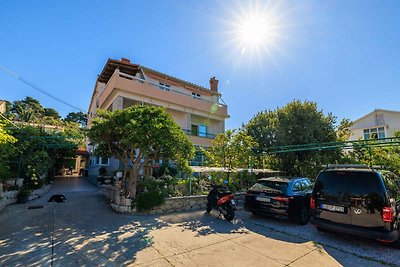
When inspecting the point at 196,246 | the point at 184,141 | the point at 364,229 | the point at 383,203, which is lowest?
the point at 196,246

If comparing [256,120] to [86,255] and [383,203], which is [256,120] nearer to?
[383,203]

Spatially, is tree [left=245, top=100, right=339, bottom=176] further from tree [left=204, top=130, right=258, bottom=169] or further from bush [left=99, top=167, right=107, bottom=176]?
bush [left=99, top=167, right=107, bottom=176]

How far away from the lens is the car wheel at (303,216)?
23.1 feet

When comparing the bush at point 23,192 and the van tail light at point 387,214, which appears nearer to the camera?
the van tail light at point 387,214

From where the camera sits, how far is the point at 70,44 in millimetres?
11320

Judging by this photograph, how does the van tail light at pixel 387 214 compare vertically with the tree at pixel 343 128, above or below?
below

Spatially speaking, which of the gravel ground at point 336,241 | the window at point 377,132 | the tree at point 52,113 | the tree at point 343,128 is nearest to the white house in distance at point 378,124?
the window at point 377,132

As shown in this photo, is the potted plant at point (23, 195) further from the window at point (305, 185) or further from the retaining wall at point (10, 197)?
the window at point (305, 185)

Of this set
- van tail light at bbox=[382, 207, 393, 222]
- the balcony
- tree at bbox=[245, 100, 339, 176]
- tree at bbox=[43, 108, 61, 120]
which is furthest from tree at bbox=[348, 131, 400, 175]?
tree at bbox=[43, 108, 61, 120]

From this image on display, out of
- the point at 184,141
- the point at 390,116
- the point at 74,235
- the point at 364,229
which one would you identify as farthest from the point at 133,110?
the point at 390,116

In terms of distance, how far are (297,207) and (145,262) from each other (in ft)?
17.3

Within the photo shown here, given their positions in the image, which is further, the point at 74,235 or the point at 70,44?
the point at 70,44

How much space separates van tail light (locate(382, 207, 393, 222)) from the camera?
184 inches

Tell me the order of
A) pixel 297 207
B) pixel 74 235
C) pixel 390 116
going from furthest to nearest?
1. pixel 390 116
2. pixel 297 207
3. pixel 74 235
